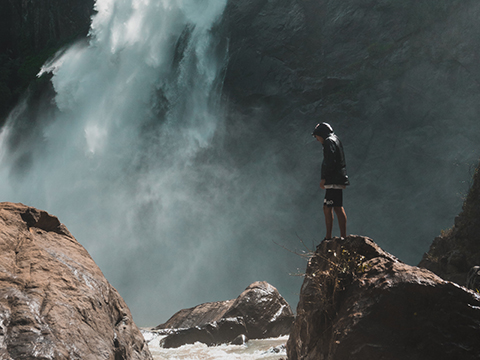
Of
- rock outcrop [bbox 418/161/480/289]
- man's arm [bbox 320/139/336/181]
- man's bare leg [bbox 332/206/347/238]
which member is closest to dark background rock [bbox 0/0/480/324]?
rock outcrop [bbox 418/161/480/289]

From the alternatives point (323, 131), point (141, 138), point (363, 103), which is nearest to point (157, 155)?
point (141, 138)

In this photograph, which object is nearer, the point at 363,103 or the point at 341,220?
the point at 341,220

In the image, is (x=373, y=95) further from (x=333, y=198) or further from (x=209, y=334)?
(x=333, y=198)

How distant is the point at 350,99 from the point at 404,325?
23531mm

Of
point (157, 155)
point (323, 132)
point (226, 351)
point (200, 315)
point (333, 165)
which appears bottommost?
point (226, 351)

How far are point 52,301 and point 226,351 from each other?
7.05 meters

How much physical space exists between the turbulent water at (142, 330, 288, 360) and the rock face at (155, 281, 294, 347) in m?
0.37

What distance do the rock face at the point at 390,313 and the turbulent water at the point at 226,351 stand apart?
477 centimetres

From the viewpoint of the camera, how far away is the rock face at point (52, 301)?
2842mm

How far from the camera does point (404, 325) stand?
2760mm

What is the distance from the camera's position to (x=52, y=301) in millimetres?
3254

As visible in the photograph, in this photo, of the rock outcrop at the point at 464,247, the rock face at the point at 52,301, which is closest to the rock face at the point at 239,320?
the rock outcrop at the point at 464,247

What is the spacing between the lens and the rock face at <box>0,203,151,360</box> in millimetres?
2842

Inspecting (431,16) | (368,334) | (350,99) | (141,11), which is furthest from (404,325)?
(141,11)
